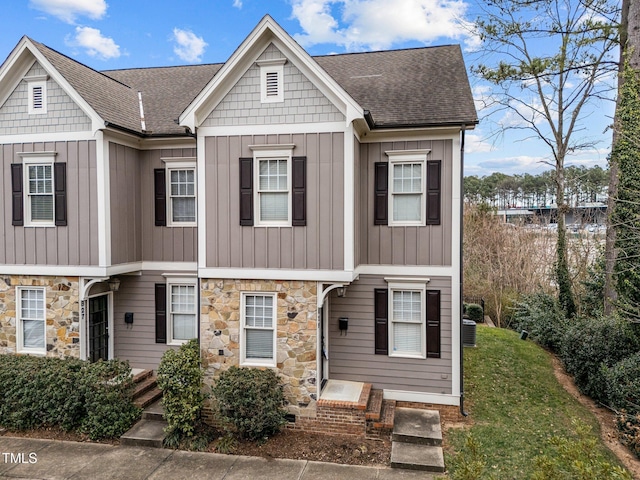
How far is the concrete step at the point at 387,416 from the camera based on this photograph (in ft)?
28.1

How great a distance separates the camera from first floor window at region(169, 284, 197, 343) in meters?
10.9

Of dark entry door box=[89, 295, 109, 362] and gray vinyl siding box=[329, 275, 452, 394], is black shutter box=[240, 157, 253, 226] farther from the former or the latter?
dark entry door box=[89, 295, 109, 362]

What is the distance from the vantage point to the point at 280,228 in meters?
8.89

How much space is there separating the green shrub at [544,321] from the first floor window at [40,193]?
48.8 feet

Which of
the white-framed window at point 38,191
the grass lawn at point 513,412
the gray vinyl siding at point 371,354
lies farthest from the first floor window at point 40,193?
the grass lawn at point 513,412

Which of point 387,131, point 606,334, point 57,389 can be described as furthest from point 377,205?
point 57,389

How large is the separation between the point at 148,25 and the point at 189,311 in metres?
11.8

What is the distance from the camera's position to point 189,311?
35.7ft

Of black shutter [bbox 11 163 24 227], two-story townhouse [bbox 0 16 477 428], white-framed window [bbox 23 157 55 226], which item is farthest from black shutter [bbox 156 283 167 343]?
black shutter [bbox 11 163 24 227]

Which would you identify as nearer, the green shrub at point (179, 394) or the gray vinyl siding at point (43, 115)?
the green shrub at point (179, 394)

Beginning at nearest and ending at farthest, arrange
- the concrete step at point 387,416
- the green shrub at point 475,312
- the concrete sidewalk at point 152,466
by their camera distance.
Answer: the concrete sidewalk at point 152,466
the concrete step at point 387,416
the green shrub at point 475,312

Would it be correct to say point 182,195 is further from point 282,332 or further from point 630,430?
point 630,430

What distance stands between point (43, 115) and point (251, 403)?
7936 mm

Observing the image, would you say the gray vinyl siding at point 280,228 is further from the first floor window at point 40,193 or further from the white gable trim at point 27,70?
the first floor window at point 40,193
